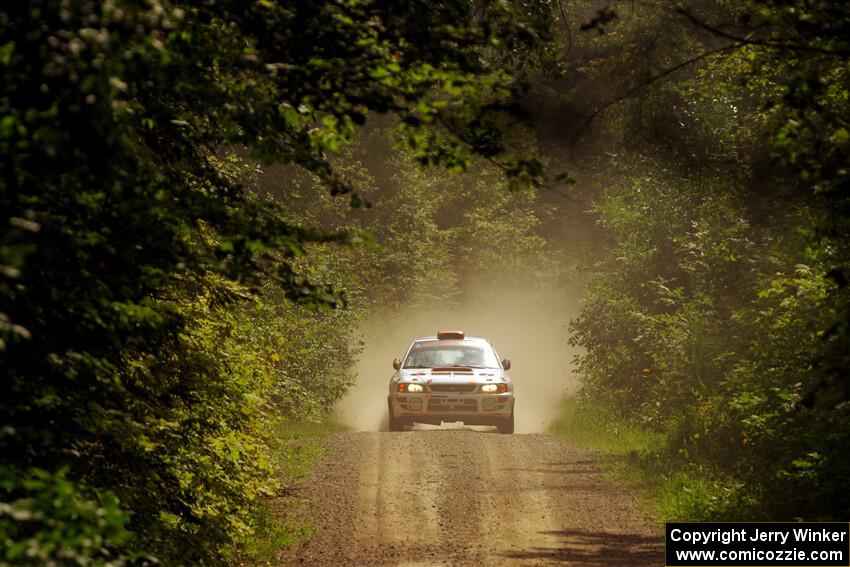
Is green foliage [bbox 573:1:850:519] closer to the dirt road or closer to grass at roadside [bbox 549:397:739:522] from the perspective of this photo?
grass at roadside [bbox 549:397:739:522]

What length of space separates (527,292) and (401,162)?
25079mm

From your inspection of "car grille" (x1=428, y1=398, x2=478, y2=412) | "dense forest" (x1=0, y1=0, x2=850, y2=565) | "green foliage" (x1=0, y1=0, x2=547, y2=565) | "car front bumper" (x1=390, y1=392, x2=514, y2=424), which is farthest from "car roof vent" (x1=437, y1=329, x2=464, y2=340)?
"green foliage" (x1=0, y1=0, x2=547, y2=565)

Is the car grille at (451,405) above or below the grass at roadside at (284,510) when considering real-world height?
above

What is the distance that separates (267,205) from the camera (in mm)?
7039

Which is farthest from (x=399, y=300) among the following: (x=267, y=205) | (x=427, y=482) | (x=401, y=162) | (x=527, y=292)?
(x=267, y=205)

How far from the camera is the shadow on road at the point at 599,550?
10570mm

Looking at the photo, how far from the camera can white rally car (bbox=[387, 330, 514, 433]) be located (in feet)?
66.8

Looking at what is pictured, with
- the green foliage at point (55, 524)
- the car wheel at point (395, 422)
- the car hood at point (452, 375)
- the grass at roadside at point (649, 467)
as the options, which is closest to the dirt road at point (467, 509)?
the grass at roadside at point (649, 467)

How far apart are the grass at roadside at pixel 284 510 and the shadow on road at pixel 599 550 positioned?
2.43m

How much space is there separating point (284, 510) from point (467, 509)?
2.28 metres

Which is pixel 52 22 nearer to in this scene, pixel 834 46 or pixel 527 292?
pixel 834 46

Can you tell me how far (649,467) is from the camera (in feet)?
53.7

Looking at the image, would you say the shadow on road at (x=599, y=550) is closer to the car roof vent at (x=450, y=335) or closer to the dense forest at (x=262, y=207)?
the dense forest at (x=262, y=207)

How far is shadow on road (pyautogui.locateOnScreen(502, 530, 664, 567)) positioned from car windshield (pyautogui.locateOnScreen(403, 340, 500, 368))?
9452 millimetres
